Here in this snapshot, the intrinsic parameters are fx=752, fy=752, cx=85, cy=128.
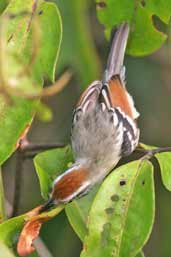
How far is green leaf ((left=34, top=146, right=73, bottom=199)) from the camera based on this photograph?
3.29 m

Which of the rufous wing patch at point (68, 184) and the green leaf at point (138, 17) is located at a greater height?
the green leaf at point (138, 17)

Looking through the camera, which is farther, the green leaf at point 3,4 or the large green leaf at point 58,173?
the large green leaf at point 58,173

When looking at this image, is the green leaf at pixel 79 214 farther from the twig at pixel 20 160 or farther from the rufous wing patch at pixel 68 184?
the twig at pixel 20 160

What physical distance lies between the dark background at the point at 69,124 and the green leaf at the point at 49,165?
3.94 feet

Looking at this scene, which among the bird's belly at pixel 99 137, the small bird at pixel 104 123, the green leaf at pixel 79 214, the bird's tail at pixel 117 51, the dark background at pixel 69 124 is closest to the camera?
the green leaf at pixel 79 214

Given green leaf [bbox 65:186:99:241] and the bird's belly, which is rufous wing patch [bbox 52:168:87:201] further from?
the bird's belly

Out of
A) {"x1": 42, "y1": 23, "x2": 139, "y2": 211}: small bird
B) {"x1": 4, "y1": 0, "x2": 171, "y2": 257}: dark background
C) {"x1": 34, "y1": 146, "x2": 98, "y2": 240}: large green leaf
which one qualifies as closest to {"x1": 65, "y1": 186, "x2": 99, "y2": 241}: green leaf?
{"x1": 34, "y1": 146, "x2": 98, "y2": 240}: large green leaf

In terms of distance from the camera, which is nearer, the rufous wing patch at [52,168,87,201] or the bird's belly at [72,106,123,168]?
the rufous wing patch at [52,168,87,201]

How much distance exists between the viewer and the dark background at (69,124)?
5344 mm

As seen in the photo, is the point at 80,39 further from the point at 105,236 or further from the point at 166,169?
the point at 105,236

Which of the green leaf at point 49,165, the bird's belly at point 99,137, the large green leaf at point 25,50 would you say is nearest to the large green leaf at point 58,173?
the green leaf at point 49,165

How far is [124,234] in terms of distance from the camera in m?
3.02

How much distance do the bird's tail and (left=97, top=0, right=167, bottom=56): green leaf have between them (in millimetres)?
40

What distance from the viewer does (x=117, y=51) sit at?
4.52 m
